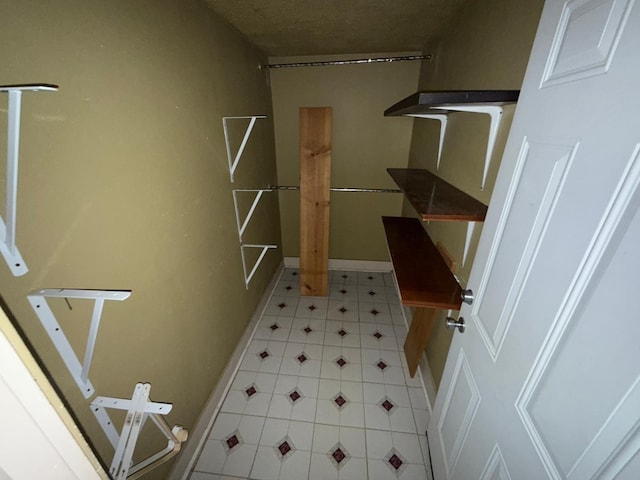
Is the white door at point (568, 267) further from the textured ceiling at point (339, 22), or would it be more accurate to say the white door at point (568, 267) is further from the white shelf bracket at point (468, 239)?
the textured ceiling at point (339, 22)

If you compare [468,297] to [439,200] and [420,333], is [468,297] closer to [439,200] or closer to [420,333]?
[439,200]

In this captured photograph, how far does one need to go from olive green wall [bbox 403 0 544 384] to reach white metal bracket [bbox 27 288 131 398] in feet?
5.14

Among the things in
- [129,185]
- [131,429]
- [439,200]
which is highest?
[129,185]

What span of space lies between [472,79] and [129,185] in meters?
1.83

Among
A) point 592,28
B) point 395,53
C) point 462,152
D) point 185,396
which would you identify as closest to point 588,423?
point 592,28

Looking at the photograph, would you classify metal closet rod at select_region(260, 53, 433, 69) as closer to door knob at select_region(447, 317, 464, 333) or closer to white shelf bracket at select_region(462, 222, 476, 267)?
white shelf bracket at select_region(462, 222, 476, 267)

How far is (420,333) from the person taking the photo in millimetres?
2080

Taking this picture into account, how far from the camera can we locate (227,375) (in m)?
2.07

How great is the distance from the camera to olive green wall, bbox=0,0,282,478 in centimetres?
78

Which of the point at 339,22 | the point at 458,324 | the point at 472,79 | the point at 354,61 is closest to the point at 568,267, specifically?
the point at 458,324

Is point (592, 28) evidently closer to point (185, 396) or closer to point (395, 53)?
point (185, 396)

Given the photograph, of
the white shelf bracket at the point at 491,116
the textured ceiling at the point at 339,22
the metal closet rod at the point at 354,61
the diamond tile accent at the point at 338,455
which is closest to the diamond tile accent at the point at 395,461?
the diamond tile accent at the point at 338,455

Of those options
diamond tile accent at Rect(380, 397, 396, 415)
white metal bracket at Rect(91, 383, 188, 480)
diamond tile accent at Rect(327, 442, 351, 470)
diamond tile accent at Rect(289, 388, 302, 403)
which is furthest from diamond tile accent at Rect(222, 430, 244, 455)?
diamond tile accent at Rect(380, 397, 396, 415)

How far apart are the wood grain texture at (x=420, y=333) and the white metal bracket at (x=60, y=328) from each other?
5.82 feet
